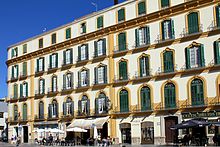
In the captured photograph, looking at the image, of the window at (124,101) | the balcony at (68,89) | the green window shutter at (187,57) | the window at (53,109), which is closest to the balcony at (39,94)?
the window at (53,109)

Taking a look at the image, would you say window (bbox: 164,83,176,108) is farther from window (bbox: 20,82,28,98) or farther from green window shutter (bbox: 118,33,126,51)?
window (bbox: 20,82,28,98)

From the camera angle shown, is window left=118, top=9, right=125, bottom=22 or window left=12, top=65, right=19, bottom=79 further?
window left=12, top=65, right=19, bottom=79

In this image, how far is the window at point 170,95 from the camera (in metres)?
45.1

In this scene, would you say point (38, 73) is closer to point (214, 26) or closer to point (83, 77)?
point (83, 77)

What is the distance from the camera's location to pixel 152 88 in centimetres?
4719

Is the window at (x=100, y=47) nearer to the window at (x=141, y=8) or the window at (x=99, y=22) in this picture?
the window at (x=99, y=22)

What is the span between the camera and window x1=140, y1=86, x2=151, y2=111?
47528mm

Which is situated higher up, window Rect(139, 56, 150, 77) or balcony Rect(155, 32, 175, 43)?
balcony Rect(155, 32, 175, 43)

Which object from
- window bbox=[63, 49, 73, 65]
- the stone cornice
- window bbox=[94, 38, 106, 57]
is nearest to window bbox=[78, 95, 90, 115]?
window bbox=[63, 49, 73, 65]

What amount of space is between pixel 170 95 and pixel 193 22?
8.40m

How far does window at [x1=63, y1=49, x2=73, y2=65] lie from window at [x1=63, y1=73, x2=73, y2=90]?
1.87 m

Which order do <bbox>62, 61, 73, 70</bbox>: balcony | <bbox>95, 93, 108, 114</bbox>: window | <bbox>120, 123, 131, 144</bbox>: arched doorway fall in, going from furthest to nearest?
<bbox>62, 61, 73, 70</bbox>: balcony, <bbox>95, 93, 108, 114</bbox>: window, <bbox>120, 123, 131, 144</bbox>: arched doorway

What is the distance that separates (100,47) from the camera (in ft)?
178

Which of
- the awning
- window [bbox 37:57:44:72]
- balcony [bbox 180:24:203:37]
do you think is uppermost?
balcony [bbox 180:24:203:37]
